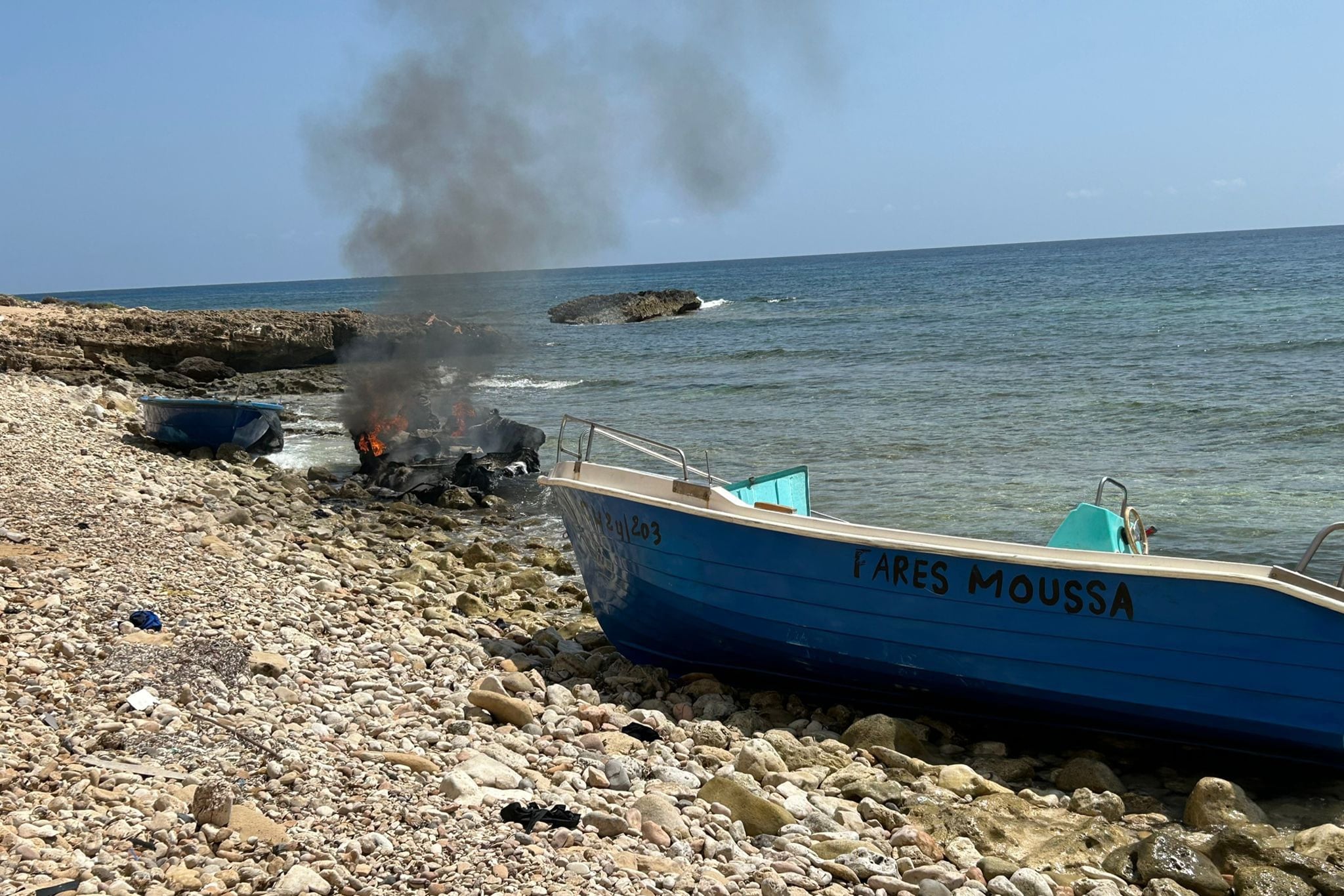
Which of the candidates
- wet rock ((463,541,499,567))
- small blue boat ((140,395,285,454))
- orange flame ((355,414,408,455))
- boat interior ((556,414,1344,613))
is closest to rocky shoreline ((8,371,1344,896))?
boat interior ((556,414,1344,613))

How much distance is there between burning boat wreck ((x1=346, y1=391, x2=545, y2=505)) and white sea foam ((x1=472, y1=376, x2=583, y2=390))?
1277cm

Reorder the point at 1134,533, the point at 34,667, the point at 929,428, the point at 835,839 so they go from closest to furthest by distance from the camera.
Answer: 1. the point at 835,839
2. the point at 34,667
3. the point at 1134,533
4. the point at 929,428

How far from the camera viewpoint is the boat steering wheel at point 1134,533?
779 cm

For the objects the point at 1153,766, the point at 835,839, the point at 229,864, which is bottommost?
the point at 1153,766

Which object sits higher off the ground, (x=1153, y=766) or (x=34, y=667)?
(x=34, y=667)

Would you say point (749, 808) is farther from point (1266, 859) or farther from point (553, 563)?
point (553, 563)

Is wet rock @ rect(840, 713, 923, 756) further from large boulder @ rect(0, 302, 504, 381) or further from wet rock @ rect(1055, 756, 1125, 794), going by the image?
large boulder @ rect(0, 302, 504, 381)

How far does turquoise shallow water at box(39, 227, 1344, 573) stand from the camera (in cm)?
1407

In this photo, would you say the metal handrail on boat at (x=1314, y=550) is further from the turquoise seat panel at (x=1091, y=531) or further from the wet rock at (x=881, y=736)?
the wet rock at (x=881, y=736)

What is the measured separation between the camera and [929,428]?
20.1m

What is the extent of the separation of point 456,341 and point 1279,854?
26.1 m

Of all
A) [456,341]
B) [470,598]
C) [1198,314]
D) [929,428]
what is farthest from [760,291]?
[470,598]

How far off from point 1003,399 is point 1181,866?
18.8 m

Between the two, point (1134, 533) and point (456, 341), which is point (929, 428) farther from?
point (456, 341)
